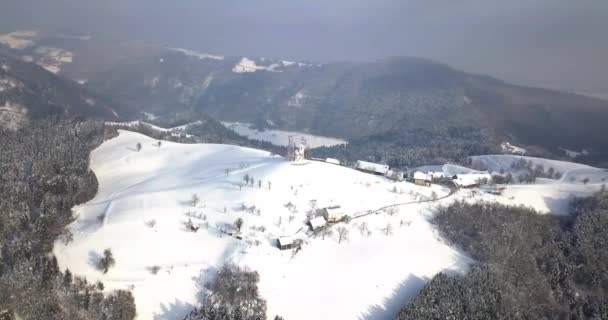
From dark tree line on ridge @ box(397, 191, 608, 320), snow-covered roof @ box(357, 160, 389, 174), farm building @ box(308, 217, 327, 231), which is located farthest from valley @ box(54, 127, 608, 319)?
snow-covered roof @ box(357, 160, 389, 174)

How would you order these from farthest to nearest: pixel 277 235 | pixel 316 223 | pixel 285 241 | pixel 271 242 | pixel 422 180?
pixel 422 180 < pixel 316 223 < pixel 277 235 < pixel 271 242 < pixel 285 241

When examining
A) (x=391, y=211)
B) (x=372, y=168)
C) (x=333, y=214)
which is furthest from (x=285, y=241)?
(x=372, y=168)

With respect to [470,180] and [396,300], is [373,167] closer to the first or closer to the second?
[470,180]

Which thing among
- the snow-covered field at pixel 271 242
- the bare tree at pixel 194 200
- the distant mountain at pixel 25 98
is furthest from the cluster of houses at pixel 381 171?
the distant mountain at pixel 25 98

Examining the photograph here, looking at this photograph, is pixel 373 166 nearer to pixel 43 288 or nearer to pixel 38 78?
pixel 43 288

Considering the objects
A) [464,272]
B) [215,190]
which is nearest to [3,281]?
[215,190]

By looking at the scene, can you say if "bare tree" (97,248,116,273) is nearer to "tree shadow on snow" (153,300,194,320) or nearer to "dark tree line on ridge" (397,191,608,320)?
"tree shadow on snow" (153,300,194,320)
